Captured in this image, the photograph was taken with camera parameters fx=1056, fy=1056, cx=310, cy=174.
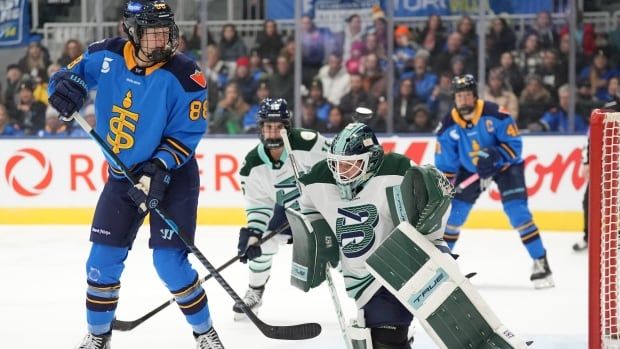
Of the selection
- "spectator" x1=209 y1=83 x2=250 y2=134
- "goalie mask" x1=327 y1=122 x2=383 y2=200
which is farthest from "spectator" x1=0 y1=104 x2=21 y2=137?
"goalie mask" x1=327 y1=122 x2=383 y2=200

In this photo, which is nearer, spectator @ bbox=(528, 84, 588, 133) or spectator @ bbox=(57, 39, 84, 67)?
spectator @ bbox=(528, 84, 588, 133)

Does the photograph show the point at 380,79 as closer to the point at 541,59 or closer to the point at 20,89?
the point at 541,59

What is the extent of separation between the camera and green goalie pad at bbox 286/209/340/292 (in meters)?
3.18

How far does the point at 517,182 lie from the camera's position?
5.52 metres

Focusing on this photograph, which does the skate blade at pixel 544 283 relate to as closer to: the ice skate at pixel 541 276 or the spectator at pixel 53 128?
the ice skate at pixel 541 276

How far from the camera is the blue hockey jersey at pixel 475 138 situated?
551 cm

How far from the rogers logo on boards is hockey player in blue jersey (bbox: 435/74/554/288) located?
3243 mm

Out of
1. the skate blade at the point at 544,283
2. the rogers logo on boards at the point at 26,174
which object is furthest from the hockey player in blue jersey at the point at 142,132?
the rogers logo on boards at the point at 26,174

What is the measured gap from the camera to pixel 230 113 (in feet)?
26.6

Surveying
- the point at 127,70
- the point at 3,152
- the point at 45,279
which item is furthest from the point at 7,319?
the point at 3,152

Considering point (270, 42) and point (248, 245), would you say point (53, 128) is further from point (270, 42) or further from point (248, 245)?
point (248, 245)

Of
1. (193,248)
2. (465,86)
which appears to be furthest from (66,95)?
(465,86)

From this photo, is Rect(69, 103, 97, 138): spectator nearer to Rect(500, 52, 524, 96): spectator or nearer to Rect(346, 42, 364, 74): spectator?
Rect(346, 42, 364, 74): spectator

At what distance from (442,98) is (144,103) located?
15.5 ft
